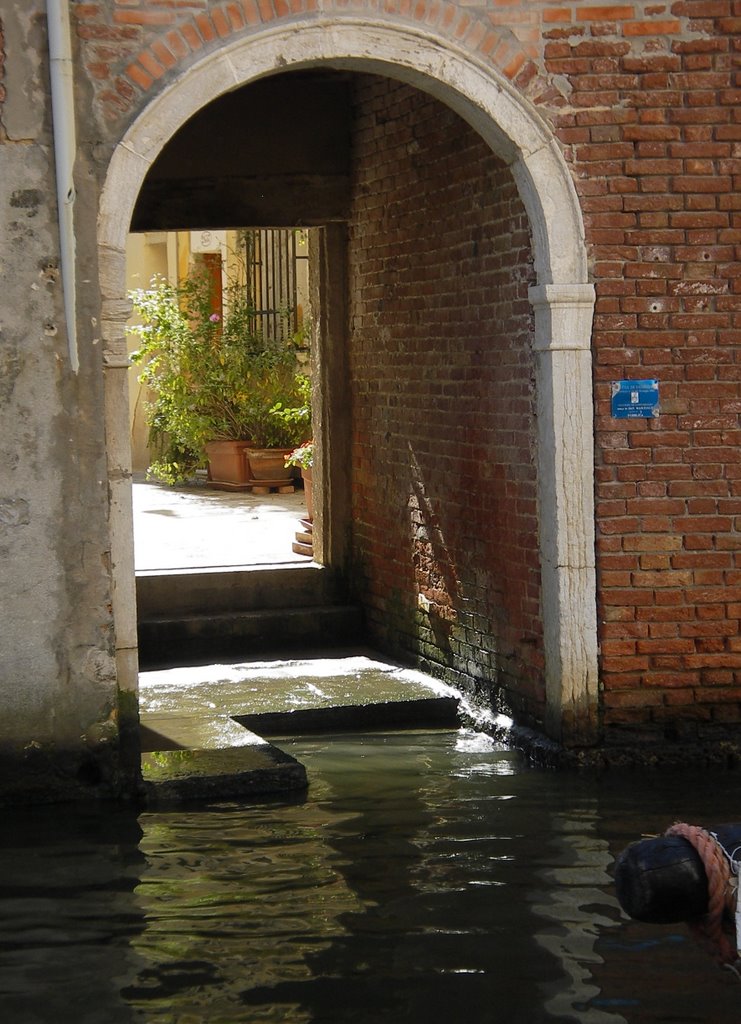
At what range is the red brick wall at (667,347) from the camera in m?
6.75

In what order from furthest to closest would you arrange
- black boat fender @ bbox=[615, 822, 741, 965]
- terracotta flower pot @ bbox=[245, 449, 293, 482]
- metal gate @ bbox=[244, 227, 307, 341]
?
metal gate @ bbox=[244, 227, 307, 341] < terracotta flower pot @ bbox=[245, 449, 293, 482] < black boat fender @ bbox=[615, 822, 741, 965]

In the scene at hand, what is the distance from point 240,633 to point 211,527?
3333 millimetres

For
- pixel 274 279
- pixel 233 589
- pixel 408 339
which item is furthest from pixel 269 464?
pixel 408 339

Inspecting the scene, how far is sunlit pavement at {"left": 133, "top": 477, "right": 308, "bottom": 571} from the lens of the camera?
10.6 metres

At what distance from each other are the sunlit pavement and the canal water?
376 cm

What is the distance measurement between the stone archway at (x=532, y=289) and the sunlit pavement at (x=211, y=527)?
11.4ft

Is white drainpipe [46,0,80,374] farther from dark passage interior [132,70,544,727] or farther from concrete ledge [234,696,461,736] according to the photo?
concrete ledge [234,696,461,736]

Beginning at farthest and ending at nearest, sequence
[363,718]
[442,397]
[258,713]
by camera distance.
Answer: [442,397]
[363,718]
[258,713]

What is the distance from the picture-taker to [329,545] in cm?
977

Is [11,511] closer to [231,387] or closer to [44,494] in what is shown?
[44,494]

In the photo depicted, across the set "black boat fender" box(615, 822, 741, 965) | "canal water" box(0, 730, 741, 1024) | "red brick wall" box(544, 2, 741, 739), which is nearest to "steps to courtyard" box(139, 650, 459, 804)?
"canal water" box(0, 730, 741, 1024)

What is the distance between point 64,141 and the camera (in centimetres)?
614

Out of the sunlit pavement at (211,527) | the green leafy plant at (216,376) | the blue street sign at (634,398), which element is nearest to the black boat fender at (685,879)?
the blue street sign at (634,398)

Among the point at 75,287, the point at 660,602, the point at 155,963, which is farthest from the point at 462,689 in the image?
the point at 155,963
